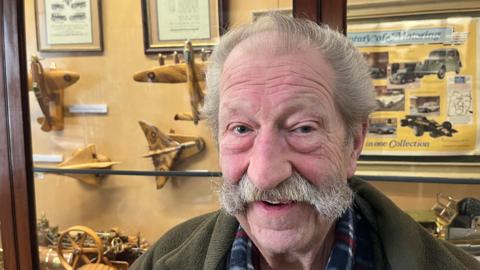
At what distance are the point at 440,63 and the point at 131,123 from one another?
69 cm

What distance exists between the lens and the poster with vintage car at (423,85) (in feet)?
2.91

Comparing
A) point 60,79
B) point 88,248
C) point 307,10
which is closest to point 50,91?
point 60,79

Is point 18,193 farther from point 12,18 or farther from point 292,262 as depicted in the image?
point 292,262

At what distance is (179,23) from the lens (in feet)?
3.44

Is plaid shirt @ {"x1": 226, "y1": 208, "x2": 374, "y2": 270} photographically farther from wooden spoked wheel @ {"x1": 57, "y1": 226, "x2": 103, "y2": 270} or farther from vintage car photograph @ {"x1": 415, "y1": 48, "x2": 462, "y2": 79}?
wooden spoked wheel @ {"x1": 57, "y1": 226, "x2": 103, "y2": 270}

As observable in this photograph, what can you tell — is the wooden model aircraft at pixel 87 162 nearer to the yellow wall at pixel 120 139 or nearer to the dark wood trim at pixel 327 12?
the yellow wall at pixel 120 139

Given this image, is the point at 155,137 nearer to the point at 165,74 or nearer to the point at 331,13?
the point at 165,74

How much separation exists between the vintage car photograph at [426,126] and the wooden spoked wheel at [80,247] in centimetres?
73

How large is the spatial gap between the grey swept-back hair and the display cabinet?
0.68ft

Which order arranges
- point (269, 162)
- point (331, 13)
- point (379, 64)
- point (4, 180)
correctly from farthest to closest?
1. point (4, 180)
2. point (379, 64)
3. point (331, 13)
4. point (269, 162)

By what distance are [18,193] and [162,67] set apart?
1.33 feet

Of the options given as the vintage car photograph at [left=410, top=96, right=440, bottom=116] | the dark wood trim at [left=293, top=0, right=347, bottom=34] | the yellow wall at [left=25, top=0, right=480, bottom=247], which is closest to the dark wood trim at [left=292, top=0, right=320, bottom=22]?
the dark wood trim at [left=293, top=0, right=347, bottom=34]

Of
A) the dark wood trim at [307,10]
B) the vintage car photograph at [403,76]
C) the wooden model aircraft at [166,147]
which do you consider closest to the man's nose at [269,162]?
the dark wood trim at [307,10]

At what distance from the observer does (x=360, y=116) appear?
0.69 m
